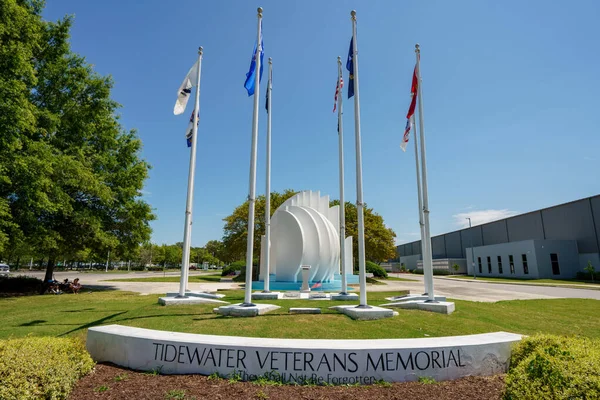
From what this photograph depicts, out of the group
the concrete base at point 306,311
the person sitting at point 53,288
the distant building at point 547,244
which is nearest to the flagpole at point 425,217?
the concrete base at point 306,311

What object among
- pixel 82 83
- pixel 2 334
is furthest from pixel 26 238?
pixel 2 334

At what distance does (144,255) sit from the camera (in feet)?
286

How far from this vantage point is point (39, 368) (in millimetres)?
4848

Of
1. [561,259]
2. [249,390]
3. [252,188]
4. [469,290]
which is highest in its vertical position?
[252,188]

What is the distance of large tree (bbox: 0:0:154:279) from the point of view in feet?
57.4

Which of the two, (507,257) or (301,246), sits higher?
(301,246)

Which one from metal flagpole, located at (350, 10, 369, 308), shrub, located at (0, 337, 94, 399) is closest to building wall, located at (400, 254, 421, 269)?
metal flagpole, located at (350, 10, 369, 308)

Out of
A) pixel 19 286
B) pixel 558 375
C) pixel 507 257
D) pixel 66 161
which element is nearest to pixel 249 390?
pixel 558 375

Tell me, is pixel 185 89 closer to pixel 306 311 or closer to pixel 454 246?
pixel 306 311

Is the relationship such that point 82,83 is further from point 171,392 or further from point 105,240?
point 171,392

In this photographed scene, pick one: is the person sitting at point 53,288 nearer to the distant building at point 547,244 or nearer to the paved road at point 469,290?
the paved road at point 469,290

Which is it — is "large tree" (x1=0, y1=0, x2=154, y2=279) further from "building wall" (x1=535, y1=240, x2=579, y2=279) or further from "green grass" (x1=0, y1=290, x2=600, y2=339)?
"building wall" (x1=535, y1=240, x2=579, y2=279)

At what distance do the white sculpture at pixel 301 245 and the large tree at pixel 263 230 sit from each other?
45.3 ft

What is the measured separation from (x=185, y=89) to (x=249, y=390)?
429 inches
